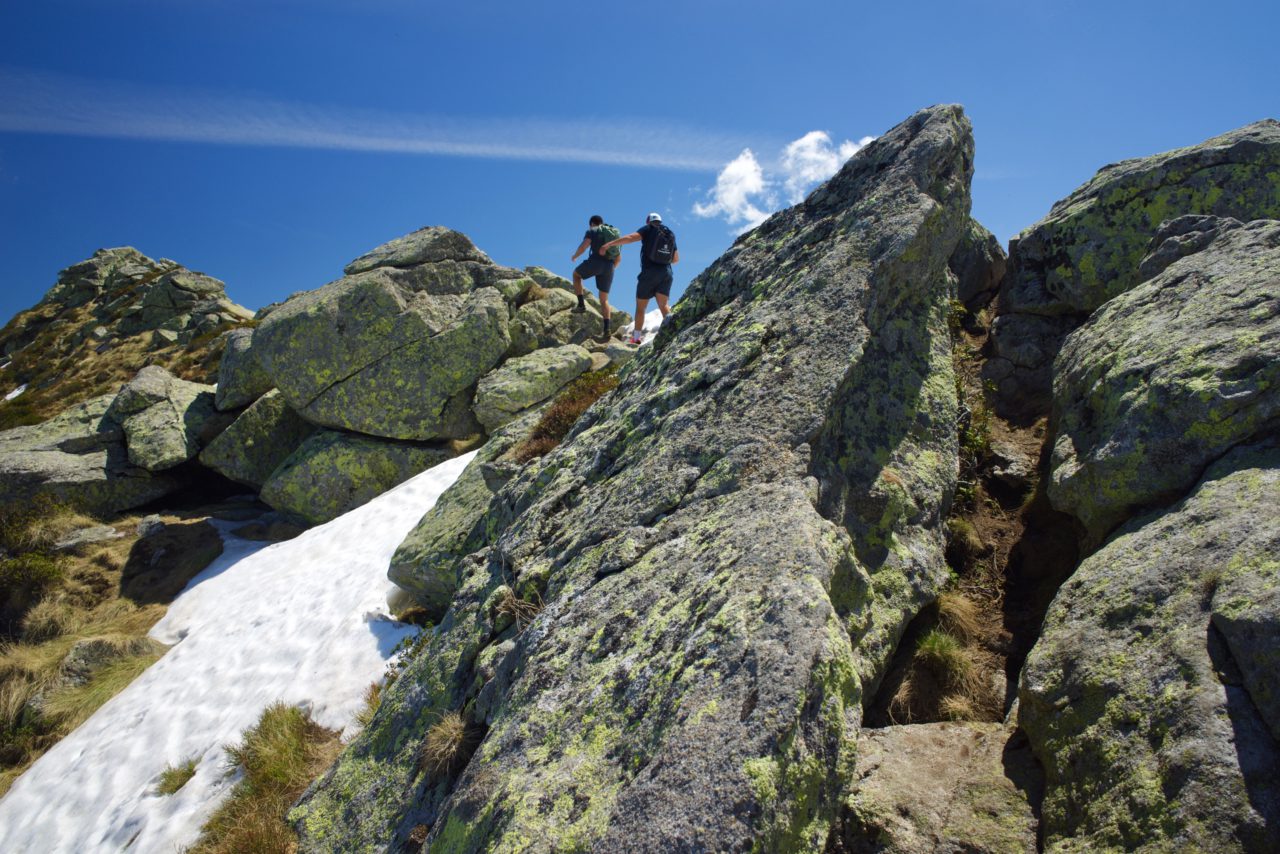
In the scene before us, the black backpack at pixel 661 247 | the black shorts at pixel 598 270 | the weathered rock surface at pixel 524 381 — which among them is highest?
the black shorts at pixel 598 270

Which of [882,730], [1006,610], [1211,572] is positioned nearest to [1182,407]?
[1211,572]

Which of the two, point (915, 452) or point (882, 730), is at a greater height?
point (915, 452)

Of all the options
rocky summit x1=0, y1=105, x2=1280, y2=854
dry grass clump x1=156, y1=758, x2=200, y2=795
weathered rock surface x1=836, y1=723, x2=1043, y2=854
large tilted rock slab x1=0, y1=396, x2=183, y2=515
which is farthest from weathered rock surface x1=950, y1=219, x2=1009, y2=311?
large tilted rock slab x1=0, y1=396, x2=183, y2=515

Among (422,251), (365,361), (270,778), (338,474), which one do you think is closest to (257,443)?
(338,474)

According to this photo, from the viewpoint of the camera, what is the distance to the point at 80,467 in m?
21.4

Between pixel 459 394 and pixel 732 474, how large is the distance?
17322 millimetres

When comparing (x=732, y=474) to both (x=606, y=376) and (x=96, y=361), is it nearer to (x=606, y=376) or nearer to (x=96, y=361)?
(x=606, y=376)

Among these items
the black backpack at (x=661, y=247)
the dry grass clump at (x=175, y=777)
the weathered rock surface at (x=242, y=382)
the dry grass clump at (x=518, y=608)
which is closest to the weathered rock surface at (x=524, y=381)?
the black backpack at (x=661, y=247)

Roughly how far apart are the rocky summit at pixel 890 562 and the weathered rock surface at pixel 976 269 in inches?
2.6

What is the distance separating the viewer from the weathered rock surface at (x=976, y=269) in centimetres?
1250

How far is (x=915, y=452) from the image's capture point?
740cm

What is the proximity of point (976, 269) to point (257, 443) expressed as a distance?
2375 centimetres

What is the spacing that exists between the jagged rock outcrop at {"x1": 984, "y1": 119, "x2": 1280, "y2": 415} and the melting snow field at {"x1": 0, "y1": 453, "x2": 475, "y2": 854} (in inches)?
493

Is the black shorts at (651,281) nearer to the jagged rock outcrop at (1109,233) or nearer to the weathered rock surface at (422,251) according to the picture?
the weathered rock surface at (422,251)
